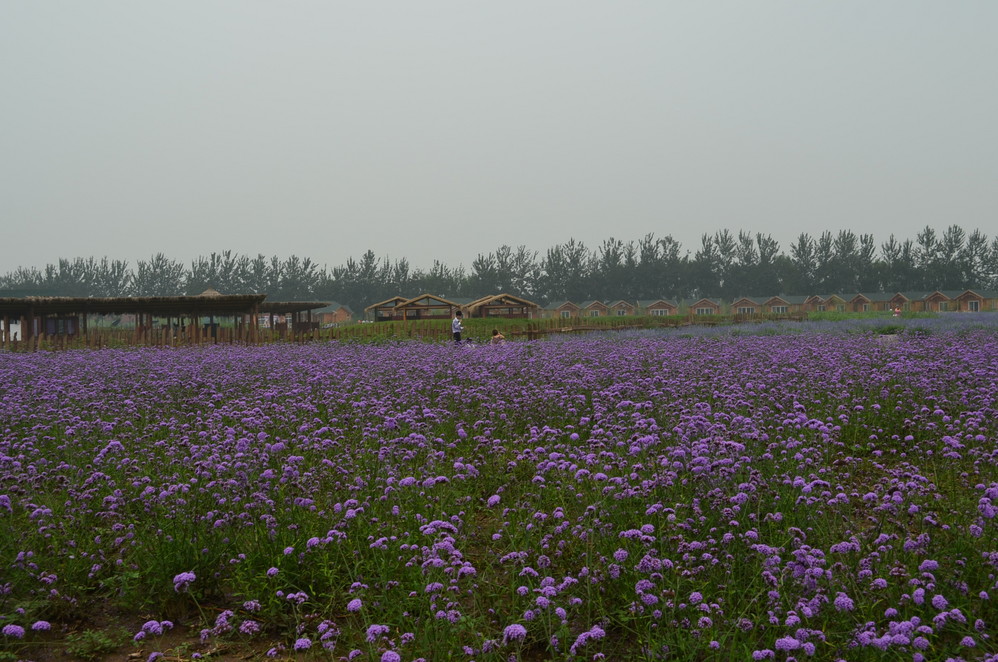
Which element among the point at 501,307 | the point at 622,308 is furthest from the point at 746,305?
the point at 501,307

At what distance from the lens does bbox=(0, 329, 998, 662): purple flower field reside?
343 centimetres

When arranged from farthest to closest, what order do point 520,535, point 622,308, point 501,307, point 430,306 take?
point 622,308
point 501,307
point 430,306
point 520,535

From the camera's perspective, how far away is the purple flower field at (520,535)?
3430 millimetres

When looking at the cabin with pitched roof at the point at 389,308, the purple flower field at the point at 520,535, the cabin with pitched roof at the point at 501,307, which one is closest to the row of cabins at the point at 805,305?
the cabin with pitched roof at the point at 501,307

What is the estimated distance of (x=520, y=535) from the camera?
186 inches

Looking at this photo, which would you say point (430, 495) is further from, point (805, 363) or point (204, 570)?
point (805, 363)

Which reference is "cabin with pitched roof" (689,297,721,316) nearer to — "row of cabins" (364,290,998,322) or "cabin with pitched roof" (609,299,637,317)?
"row of cabins" (364,290,998,322)

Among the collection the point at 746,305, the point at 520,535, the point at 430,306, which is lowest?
the point at 520,535

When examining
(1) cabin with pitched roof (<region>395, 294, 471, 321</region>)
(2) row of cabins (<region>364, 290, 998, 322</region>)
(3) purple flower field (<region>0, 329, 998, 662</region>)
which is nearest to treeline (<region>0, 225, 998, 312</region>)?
(2) row of cabins (<region>364, 290, 998, 322</region>)

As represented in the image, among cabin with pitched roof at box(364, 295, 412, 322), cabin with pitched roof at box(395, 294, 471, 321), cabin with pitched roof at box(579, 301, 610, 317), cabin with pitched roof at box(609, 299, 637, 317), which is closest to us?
cabin with pitched roof at box(395, 294, 471, 321)

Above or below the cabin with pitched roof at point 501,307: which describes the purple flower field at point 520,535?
below

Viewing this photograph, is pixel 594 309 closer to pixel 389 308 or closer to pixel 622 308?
pixel 622 308

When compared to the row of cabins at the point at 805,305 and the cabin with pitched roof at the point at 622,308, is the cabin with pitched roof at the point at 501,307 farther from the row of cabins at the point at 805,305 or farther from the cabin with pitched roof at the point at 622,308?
the cabin with pitched roof at the point at 622,308

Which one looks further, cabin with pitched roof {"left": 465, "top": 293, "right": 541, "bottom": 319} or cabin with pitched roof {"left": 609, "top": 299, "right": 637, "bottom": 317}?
cabin with pitched roof {"left": 609, "top": 299, "right": 637, "bottom": 317}
